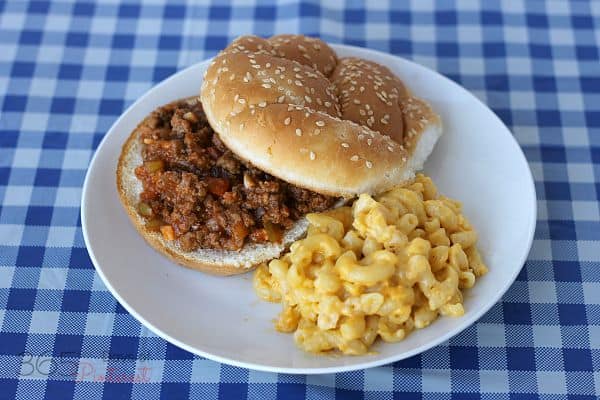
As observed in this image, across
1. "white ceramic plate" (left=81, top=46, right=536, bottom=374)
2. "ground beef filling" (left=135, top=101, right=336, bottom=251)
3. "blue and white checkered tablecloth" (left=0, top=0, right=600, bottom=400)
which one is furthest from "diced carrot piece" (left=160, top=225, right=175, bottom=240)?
"blue and white checkered tablecloth" (left=0, top=0, right=600, bottom=400)

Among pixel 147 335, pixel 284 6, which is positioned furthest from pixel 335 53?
pixel 147 335

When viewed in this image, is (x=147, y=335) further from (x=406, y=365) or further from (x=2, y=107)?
(x=2, y=107)

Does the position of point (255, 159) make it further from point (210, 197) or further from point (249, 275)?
point (249, 275)

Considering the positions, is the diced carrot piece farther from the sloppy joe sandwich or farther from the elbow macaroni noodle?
the elbow macaroni noodle

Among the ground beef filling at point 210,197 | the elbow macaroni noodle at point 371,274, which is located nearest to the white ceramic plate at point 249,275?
the elbow macaroni noodle at point 371,274

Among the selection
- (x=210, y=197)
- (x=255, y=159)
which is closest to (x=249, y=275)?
(x=210, y=197)

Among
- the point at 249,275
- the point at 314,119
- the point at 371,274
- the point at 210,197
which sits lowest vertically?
the point at 249,275
